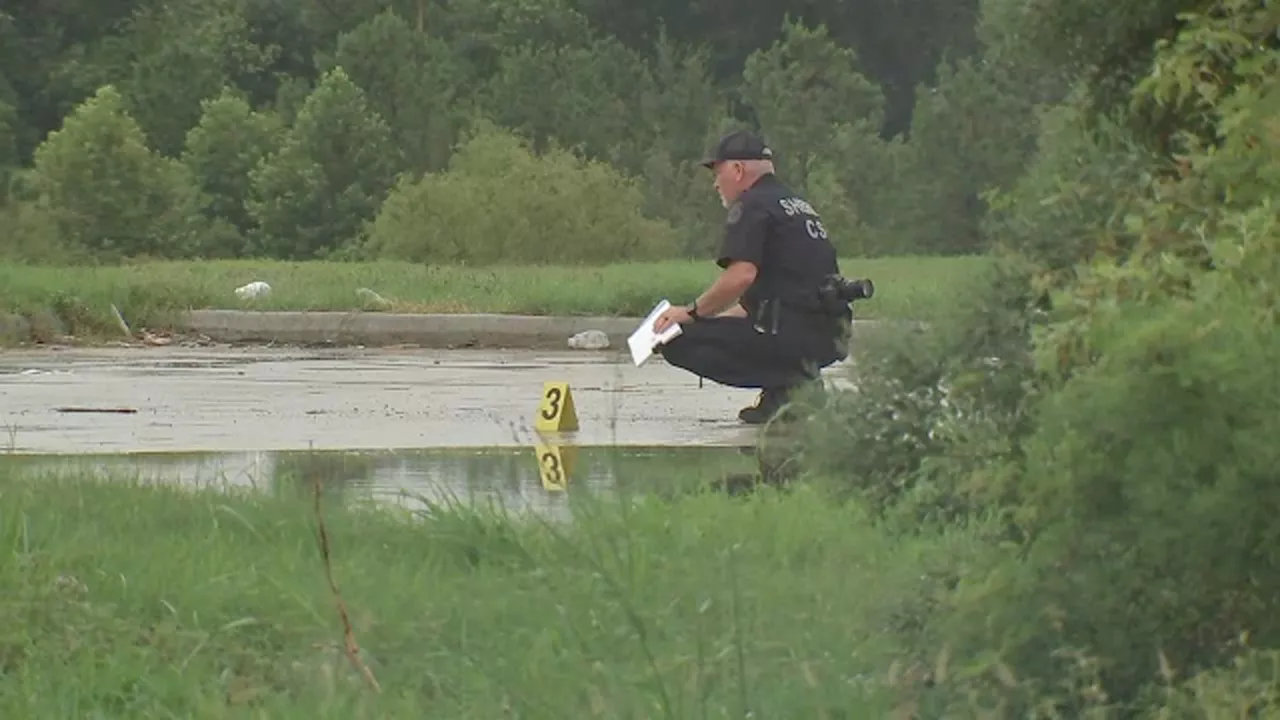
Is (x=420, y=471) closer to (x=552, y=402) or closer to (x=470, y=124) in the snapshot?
(x=552, y=402)

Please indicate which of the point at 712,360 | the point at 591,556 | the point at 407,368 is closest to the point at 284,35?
the point at 407,368

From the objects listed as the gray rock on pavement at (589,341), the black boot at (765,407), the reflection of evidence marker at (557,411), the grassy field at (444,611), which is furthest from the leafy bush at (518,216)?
the grassy field at (444,611)

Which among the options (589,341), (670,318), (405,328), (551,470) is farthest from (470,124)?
(551,470)

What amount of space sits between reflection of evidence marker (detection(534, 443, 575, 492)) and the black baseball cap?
66.9 inches

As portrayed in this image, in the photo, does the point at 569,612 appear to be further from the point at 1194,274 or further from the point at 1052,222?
the point at 1194,274

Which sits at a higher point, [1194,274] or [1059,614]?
[1194,274]

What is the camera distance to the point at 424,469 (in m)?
9.66

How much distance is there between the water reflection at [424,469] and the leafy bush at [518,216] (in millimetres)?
21806

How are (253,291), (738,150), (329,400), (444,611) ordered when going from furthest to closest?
(253,291) → (329,400) → (738,150) → (444,611)

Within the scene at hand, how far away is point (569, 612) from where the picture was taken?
5.04 m

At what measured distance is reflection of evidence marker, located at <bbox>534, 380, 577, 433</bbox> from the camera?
1079 cm

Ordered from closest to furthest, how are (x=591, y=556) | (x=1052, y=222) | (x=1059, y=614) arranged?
(x=1059, y=614)
(x=1052, y=222)
(x=591, y=556)

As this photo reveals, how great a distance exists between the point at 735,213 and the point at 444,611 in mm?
5288

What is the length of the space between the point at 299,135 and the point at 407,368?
99.3ft
